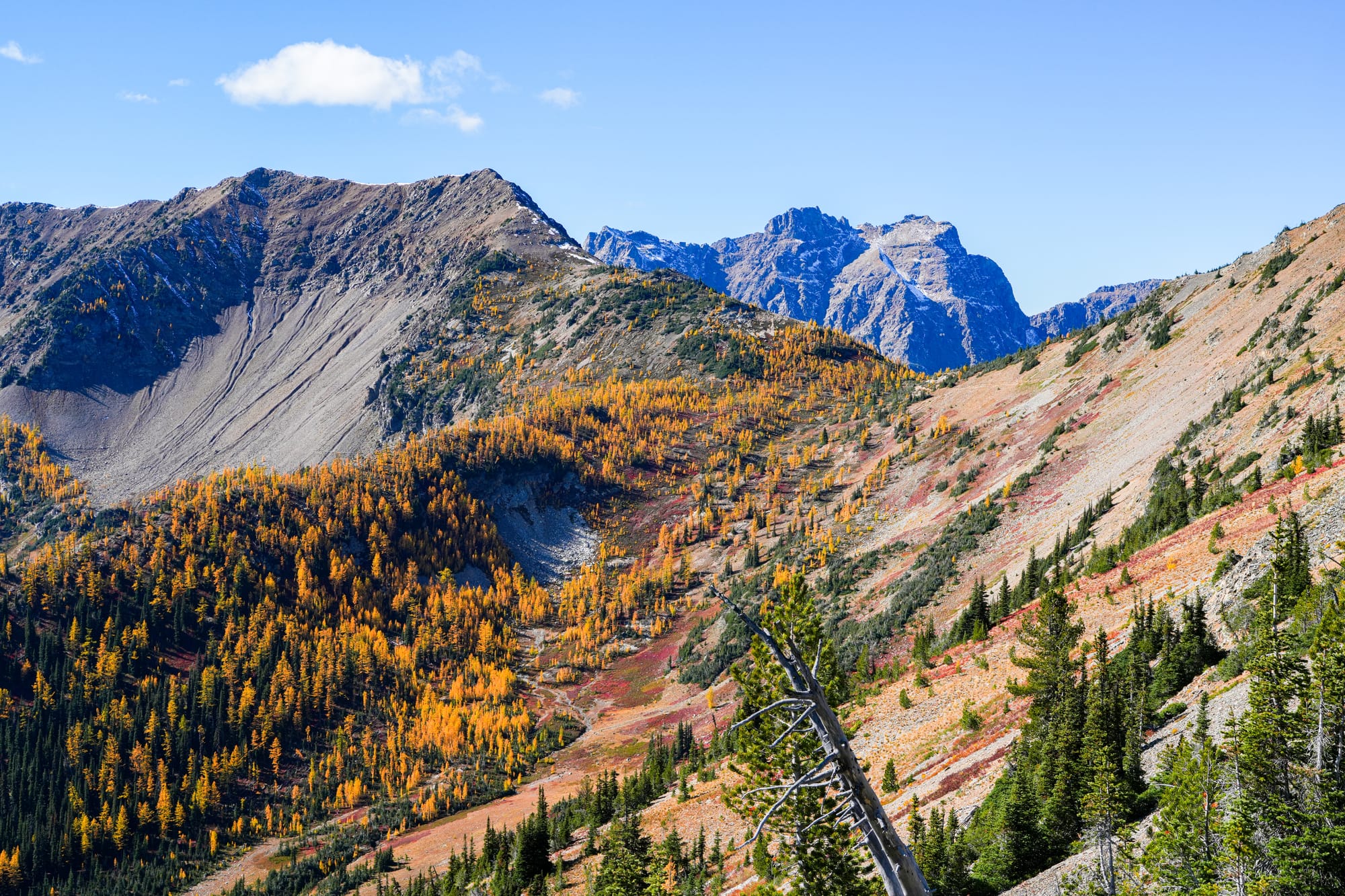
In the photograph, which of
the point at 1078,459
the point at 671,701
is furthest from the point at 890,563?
the point at 671,701

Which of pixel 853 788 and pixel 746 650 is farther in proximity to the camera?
pixel 746 650

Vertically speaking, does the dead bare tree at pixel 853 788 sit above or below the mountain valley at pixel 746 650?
above

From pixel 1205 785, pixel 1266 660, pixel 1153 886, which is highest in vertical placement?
pixel 1266 660

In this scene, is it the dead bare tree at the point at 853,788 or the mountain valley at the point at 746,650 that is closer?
the dead bare tree at the point at 853,788

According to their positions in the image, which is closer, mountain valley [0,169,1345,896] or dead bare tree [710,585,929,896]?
dead bare tree [710,585,929,896]

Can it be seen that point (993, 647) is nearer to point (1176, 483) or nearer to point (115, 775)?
point (1176, 483)

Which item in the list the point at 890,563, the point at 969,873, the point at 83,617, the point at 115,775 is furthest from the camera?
the point at 83,617

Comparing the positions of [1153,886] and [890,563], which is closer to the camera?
[1153,886]

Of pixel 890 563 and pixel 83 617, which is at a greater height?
pixel 83 617

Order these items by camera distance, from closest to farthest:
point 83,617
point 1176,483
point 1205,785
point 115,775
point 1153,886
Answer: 1. point 1205,785
2. point 1153,886
3. point 1176,483
4. point 115,775
5. point 83,617

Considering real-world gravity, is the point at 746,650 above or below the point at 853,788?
below

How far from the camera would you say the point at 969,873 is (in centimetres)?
3372

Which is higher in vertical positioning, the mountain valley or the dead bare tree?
the dead bare tree

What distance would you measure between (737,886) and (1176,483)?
48217 mm
